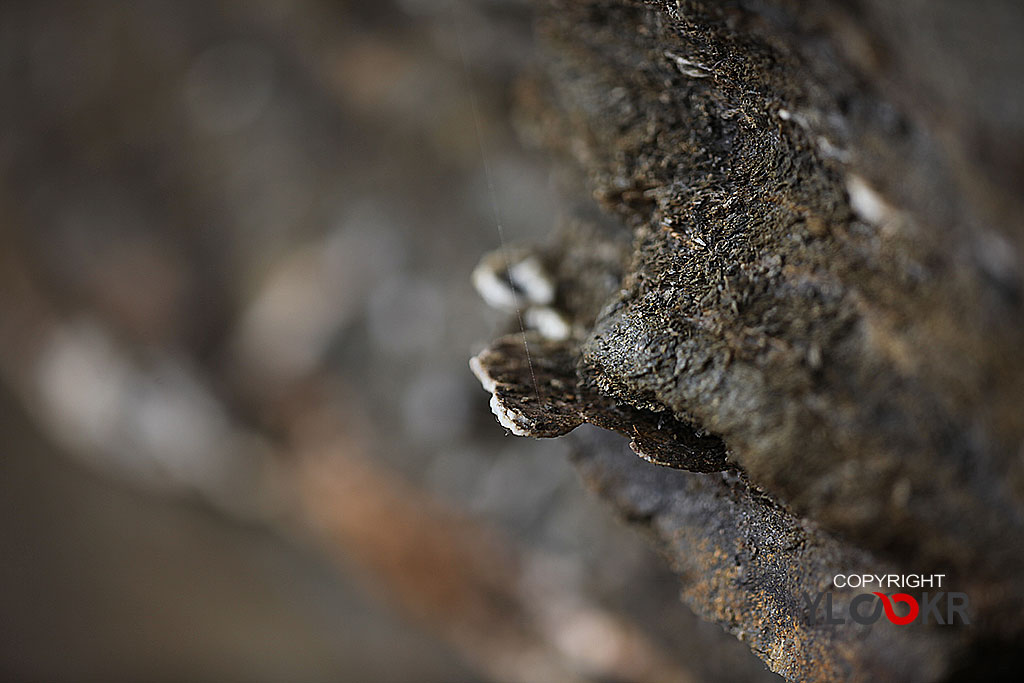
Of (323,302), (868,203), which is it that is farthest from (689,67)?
(323,302)

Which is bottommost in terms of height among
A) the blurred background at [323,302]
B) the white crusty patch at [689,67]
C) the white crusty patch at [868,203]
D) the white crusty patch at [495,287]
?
the blurred background at [323,302]

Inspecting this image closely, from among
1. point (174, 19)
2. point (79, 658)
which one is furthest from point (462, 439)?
point (79, 658)

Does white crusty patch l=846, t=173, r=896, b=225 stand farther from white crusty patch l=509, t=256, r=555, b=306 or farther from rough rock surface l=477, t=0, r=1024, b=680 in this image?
white crusty patch l=509, t=256, r=555, b=306

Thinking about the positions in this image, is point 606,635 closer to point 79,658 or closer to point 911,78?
point 911,78

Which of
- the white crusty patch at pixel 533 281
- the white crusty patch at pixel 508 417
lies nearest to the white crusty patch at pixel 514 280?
the white crusty patch at pixel 533 281

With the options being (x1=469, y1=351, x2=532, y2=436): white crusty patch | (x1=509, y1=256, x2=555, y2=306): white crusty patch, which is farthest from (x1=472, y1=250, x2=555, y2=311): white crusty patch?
(x1=469, y1=351, x2=532, y2=436): white crusty patch

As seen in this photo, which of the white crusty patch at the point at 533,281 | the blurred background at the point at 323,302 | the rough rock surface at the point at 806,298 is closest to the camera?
the rough rock surface at the point at 806,298

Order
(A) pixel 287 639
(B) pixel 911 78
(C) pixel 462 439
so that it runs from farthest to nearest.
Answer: (A) pixel 287 639
(C) pixel 462 439
(B) pixel 911 78

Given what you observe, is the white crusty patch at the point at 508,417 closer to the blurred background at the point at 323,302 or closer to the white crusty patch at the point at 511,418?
the white crusty patch at the point at 511,418
